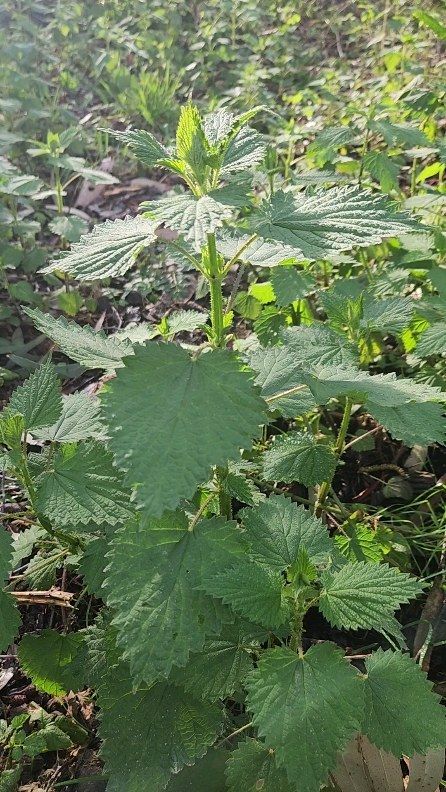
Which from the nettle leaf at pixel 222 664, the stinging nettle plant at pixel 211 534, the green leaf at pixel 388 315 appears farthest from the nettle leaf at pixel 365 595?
the green leaf at pixel 388 315

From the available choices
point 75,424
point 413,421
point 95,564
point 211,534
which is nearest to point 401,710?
point 211,534

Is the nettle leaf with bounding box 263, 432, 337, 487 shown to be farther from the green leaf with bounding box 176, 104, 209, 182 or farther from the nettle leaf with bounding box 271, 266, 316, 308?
the green leaf with bounding box 176, 104, 209, 182

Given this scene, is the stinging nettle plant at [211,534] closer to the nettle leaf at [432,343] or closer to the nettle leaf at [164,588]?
the nettle leaf at [164,588]

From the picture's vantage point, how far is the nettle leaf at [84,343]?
4.59 ft

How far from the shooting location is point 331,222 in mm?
1225

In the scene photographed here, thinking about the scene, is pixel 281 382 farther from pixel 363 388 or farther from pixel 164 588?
pixel 164 588

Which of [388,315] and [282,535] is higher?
[388,315]

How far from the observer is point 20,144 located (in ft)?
13.0

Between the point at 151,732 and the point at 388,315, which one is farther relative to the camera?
the point at 388,315

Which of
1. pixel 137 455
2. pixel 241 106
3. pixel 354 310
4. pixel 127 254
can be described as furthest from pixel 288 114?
pixel 137 455

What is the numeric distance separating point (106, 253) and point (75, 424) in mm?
531

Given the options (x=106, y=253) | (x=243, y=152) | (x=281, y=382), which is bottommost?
(x=281, y=382)

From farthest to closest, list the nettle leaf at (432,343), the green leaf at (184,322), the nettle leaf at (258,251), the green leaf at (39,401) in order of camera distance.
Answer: the nettle leaf at (432,343)
the green leaf at (184,322)
the green leaf at (39,401)
the nettle leaf at (258,251)

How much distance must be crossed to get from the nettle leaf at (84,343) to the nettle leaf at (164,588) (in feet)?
1.17
